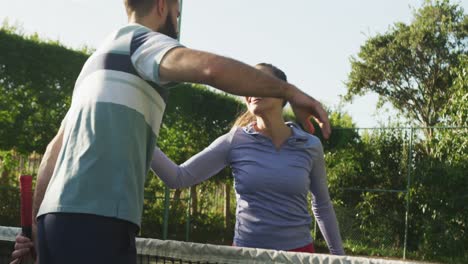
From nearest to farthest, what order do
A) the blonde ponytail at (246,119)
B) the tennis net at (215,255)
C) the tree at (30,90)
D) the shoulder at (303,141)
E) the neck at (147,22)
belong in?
the neck at (147,22), the tennis net at (215,255), the shoulder at (303,141), the blonde ponytail at (246,119), the tree at (30,90)

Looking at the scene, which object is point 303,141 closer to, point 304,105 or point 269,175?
point 269,175

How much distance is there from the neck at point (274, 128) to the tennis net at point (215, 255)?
728mm

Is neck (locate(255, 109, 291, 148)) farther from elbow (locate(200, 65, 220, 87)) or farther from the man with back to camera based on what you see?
elbow (locate(200, 65, 220, 87))

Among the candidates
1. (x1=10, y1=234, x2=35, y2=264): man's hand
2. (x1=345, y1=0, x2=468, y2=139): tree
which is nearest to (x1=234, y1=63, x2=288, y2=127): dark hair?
(x1=10, y1=234, x2=35, y2=264): man's hand

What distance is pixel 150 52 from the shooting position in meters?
1.81

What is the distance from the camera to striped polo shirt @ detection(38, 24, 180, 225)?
184 centimetres

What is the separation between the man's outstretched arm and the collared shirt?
1.71 metres

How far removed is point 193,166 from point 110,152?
5.96 feet

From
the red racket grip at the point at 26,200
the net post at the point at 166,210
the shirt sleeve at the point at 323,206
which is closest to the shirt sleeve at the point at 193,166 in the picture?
the shirt sleeve at the point at 323,206

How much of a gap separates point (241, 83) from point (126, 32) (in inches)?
15.3

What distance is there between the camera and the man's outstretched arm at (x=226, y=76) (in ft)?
5.60

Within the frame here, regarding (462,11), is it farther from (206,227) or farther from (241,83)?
(241,83)

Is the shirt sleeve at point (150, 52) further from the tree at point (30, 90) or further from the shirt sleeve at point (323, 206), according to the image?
the tree at point (30, 90)

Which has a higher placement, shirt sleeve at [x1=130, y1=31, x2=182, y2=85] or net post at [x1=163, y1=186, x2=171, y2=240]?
shirt sleeve at [x1=130, y1=31, x2=182, y2=85]
